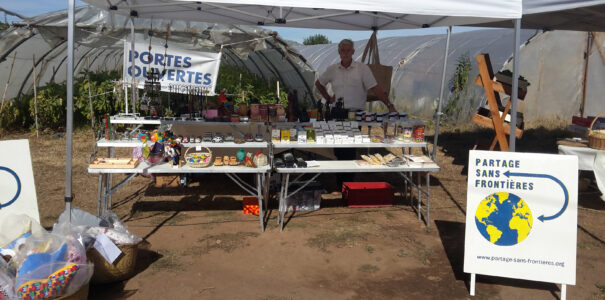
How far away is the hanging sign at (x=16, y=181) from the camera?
153 inches

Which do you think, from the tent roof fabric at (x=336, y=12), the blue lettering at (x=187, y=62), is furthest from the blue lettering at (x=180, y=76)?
the tent roof fabric at (x=336, y=12)

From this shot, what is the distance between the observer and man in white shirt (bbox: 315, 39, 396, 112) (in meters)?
6.67

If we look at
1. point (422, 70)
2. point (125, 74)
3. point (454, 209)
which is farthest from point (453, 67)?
point (125, 74)

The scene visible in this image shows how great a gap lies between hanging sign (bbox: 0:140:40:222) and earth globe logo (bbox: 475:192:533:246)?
389 centimetres

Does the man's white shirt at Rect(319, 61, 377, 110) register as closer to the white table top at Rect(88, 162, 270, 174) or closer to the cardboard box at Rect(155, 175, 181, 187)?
the white table top at Rect(88, 162, 270, 174)

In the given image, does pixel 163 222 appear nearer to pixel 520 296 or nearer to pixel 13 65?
pixel 520 296

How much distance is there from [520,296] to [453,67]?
10.9 meters

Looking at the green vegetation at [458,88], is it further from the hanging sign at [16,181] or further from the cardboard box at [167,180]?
the hanging sign at [16,181]

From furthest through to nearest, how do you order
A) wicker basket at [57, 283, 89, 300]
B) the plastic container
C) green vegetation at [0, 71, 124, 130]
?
green vegetation at [0, 71, 124, 130], the plastic container, wicker basket at [57, 283, 89, 300]

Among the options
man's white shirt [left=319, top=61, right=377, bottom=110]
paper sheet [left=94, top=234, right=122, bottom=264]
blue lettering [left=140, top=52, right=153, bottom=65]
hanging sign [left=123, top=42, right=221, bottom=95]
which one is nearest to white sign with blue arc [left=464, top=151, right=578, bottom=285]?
paper sheet [left=94, top=234, right=122, bottom=264]

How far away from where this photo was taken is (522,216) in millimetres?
3840

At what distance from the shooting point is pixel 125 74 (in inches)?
284

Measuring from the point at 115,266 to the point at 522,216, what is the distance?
11.3 feet

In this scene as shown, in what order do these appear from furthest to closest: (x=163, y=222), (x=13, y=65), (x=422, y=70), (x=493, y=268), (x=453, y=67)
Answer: (x=422, y=70)
(x=453, y=67)
(x=13, y=65)
(x=163, y=222)
(x=493, y=268)
